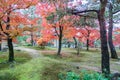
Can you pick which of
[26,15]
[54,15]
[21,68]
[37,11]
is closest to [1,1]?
[26,15]

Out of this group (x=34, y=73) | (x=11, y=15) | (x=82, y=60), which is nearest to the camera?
(x=34, y=73)

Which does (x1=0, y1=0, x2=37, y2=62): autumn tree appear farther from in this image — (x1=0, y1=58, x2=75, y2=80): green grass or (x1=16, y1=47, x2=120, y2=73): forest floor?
Answer: (x1=16, y1=47, x2=120, y2=73): forest floor

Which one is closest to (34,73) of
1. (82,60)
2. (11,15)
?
(11,15)

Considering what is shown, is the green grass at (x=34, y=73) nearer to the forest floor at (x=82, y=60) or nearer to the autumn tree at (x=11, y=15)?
the forest floor at (x=82, y=60)

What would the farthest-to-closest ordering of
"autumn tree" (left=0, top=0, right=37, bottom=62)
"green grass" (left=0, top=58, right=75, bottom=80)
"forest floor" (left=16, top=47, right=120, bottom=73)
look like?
"forest floor" (left=16, top=47, right=120, bottom=73)
"autumn tree" (left=0, top=0, right=37, bottom=62)
"green grass" (left=0, top=58, right=75, bottom=80)

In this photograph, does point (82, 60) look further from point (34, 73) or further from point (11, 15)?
point (34, 73)

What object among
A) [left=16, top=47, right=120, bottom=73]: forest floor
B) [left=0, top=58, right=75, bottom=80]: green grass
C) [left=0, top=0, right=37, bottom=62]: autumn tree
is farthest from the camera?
[left=16, top=47, right=120, bottom=73]: forest floor

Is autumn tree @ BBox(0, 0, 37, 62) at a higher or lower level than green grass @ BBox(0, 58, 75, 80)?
higher

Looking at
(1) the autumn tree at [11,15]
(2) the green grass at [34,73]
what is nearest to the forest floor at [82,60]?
(2) the green grass at [34,73]

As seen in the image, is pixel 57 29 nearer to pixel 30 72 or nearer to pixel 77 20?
pixel 77 20

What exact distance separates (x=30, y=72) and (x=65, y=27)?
13295 millimetres

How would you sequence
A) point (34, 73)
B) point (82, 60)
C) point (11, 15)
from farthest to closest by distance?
point (82, 60), point (11, 15), point (34, 73)

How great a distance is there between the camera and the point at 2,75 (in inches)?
585

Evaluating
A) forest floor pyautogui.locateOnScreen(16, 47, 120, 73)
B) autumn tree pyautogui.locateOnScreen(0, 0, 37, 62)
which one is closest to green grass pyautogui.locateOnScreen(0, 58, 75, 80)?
forest floor pyautogui.locateOnScreen(16, 47, 120, 73)
